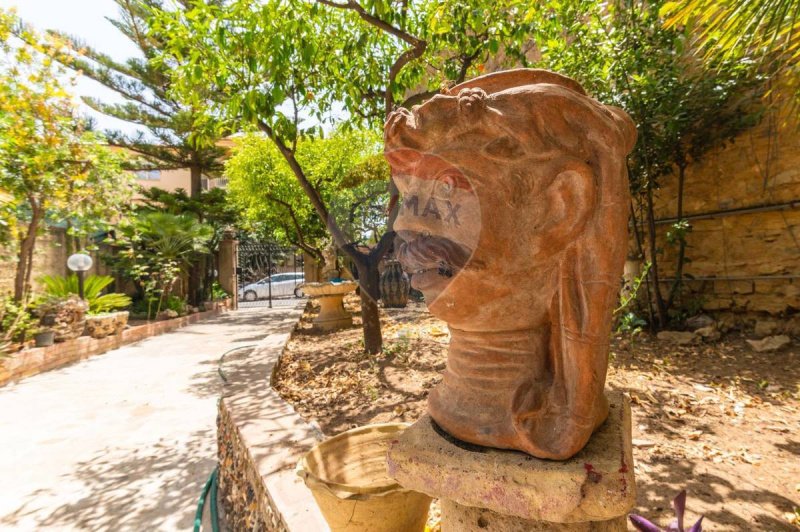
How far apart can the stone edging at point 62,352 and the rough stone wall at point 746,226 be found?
834 centimetres

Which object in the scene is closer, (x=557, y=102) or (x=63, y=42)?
(x=557, y=102)

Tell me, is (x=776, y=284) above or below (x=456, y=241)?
below

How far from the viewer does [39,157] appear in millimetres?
6328

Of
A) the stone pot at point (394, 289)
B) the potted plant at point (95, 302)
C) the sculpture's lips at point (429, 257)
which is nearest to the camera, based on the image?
the sculpture's lips at point (429, 257)

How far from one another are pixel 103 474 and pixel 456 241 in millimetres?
3236

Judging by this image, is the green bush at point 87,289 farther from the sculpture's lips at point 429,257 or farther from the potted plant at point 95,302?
the sculpture's lips at point 429,257

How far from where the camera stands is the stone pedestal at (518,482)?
0.95 metres

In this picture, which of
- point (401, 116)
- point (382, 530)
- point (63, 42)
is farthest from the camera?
point (63, 42)

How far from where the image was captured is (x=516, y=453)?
41.4 inches

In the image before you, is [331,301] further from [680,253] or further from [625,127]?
[625,127]

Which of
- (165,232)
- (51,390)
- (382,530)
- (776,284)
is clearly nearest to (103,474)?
(382,530)

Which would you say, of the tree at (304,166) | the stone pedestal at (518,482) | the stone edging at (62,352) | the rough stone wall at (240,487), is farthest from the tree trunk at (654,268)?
the stone edging at (62,352)

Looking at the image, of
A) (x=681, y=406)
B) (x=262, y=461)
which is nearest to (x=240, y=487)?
(x=262, y=461)

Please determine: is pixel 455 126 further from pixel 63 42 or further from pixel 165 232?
pixel 165 232
